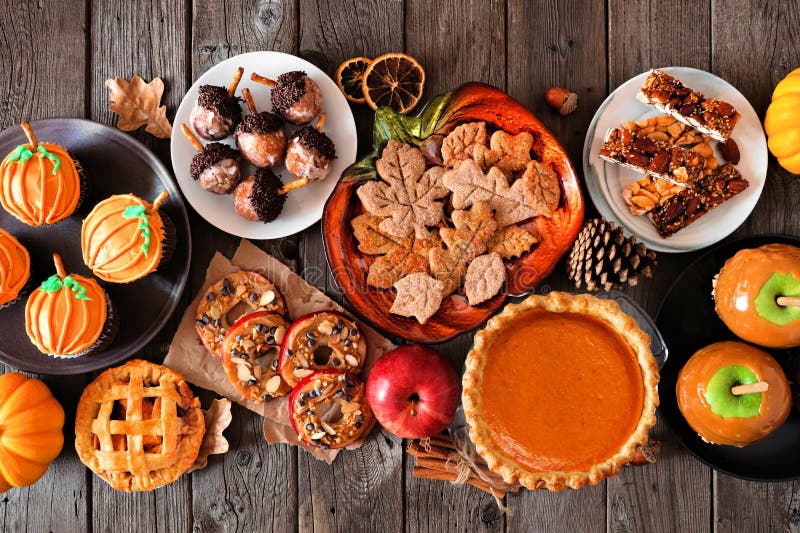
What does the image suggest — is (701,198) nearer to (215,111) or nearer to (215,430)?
(215,111)

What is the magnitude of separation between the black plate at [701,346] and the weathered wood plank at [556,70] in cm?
31

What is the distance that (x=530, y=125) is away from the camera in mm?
1632

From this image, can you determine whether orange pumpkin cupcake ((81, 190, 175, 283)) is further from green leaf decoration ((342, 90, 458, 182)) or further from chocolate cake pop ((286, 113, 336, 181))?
green leaf decoration ((342, 90, 458, 182))

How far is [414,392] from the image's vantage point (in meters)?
1.60

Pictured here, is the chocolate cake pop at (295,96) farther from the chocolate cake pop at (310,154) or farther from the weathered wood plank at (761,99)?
the weathered wood plank at (761,99)

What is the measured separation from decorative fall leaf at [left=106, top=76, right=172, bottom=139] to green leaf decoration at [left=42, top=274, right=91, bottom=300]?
47cm

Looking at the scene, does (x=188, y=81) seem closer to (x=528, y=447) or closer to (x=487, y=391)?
(x=487, y=391)

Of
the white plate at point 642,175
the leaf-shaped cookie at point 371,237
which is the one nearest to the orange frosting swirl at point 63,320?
the leaf-shaped cookie at point 371,237

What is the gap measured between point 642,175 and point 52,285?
158cm

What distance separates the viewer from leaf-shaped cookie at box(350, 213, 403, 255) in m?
1.63

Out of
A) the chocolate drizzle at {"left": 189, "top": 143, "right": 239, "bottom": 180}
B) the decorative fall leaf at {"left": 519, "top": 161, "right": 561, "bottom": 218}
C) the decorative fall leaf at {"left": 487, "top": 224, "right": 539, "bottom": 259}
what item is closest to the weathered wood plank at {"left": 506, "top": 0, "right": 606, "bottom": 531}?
the decorative fall leaf at {"left": 519, "top": 161, "right": 561, "bottom": 218}

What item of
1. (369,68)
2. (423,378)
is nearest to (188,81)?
(369,68)

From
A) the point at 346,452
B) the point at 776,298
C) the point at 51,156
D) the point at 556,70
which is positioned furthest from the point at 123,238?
the point at 776,298

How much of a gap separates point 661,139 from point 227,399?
1394 millimetres
